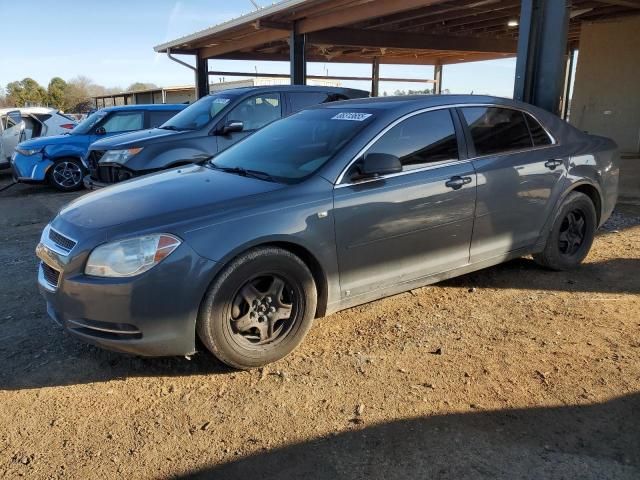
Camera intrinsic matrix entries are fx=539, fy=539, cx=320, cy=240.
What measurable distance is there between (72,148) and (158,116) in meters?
1.88

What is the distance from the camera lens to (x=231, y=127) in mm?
7320

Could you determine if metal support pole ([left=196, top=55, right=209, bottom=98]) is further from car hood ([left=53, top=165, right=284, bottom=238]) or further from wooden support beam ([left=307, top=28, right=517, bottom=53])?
car hood ([left=53, top=165, right=284, bottom=238])

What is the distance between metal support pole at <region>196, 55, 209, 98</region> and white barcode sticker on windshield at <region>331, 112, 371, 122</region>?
15.2 metres

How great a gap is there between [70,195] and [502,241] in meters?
9.05

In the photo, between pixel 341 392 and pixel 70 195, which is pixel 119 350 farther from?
pixel 70 195

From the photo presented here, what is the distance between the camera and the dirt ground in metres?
2.57

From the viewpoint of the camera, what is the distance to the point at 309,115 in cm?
447

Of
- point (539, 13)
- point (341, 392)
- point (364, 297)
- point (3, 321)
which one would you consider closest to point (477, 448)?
point (341, 392)

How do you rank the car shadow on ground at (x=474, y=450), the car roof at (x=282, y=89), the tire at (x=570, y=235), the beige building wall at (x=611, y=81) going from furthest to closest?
the beige building wall at (x=611, y=81), the car roof at (x=282, y=89), the tire at (x=570, y=235), the car shadow on ground at (x=474, y=450)

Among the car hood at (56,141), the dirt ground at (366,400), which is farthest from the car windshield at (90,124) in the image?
the dirt ground at (366,400)

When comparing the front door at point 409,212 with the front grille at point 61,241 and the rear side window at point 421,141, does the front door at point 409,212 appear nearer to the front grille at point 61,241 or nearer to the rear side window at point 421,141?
the rear side window at point 421,141

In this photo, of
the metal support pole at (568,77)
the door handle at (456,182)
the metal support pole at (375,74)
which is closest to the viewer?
the door handle at (456,182)

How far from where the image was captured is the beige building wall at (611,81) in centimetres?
1367

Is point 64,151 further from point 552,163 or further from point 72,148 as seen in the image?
point 552,163
